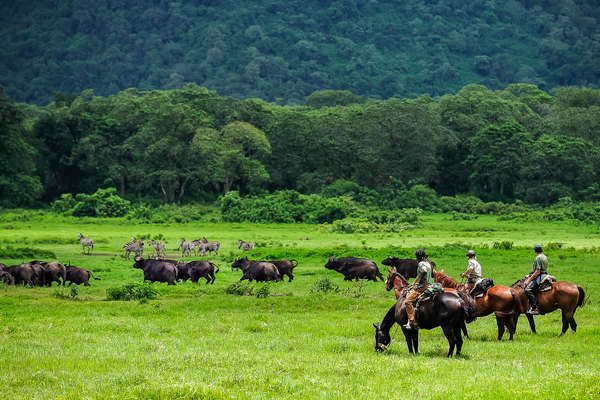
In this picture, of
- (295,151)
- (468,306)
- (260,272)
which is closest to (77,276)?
(260,272)

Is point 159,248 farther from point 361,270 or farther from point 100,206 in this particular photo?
point 100,206

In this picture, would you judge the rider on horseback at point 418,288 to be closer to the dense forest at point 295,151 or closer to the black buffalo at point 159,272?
the black buffalo at point 159,272

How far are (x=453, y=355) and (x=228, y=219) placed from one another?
52.9m

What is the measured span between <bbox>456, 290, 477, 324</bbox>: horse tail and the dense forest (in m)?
61.5

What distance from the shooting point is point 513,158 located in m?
81.8

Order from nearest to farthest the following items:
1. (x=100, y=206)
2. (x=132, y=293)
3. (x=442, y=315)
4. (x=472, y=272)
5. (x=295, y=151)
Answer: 1. (x=442, y=315)
2. (x=472, y=272)
3. (x=132, y=293)
4. (x=100, y=206)
5. (x=295, y=151)

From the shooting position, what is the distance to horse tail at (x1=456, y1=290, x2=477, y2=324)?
14.1 meters

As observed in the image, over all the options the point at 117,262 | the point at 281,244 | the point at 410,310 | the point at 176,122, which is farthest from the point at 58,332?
the point at 176,122

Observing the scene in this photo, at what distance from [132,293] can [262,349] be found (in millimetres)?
9820

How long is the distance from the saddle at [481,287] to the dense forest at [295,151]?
2386 inches

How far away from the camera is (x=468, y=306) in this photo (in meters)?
15.1

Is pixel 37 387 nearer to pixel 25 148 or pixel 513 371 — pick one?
pixel 513 371

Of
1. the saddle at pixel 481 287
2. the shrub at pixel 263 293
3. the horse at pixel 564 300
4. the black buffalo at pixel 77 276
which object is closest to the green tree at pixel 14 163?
the black buffalo at pixel 77 276

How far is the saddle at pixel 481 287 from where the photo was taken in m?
16.5
